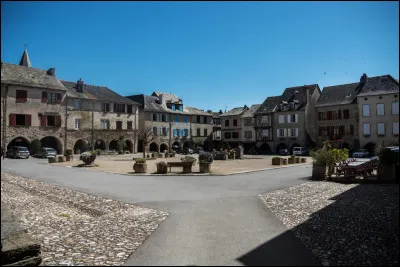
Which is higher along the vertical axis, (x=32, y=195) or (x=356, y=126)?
(x=356, y=126)

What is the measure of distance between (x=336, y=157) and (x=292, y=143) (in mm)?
33536

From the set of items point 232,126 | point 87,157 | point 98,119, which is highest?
point 98,119

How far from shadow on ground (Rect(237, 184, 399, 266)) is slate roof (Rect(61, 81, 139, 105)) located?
1544 inches

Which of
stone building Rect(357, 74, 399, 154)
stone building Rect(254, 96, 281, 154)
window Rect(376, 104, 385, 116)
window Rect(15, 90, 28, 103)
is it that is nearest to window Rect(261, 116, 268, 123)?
stone building Rect(254, 96, 281, 154)

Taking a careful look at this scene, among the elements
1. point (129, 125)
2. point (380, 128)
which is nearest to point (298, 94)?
point (380, 128)

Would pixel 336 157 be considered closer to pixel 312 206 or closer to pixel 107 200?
pixel 312 206

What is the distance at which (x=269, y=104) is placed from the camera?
52.7 metres

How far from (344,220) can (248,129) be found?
4755 centimetres

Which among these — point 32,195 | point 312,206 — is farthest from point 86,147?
point 312,206

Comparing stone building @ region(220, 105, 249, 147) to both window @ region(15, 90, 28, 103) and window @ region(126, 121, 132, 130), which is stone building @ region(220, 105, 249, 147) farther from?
window @ region(15, 90, 28, 103)

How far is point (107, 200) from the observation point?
33.1 feet

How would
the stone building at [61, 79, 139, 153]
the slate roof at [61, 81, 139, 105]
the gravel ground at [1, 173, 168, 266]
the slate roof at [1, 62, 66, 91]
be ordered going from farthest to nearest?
the slate roof at [61, 81, 139, 105], the stone building at [61, 79, 139, 153], the slate roof at [1, 62, 66, 91], the gravel ground at [1, 173, 168, 266]

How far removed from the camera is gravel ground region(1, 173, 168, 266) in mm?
5227

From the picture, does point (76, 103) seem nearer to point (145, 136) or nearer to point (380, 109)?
point (145, 136)
